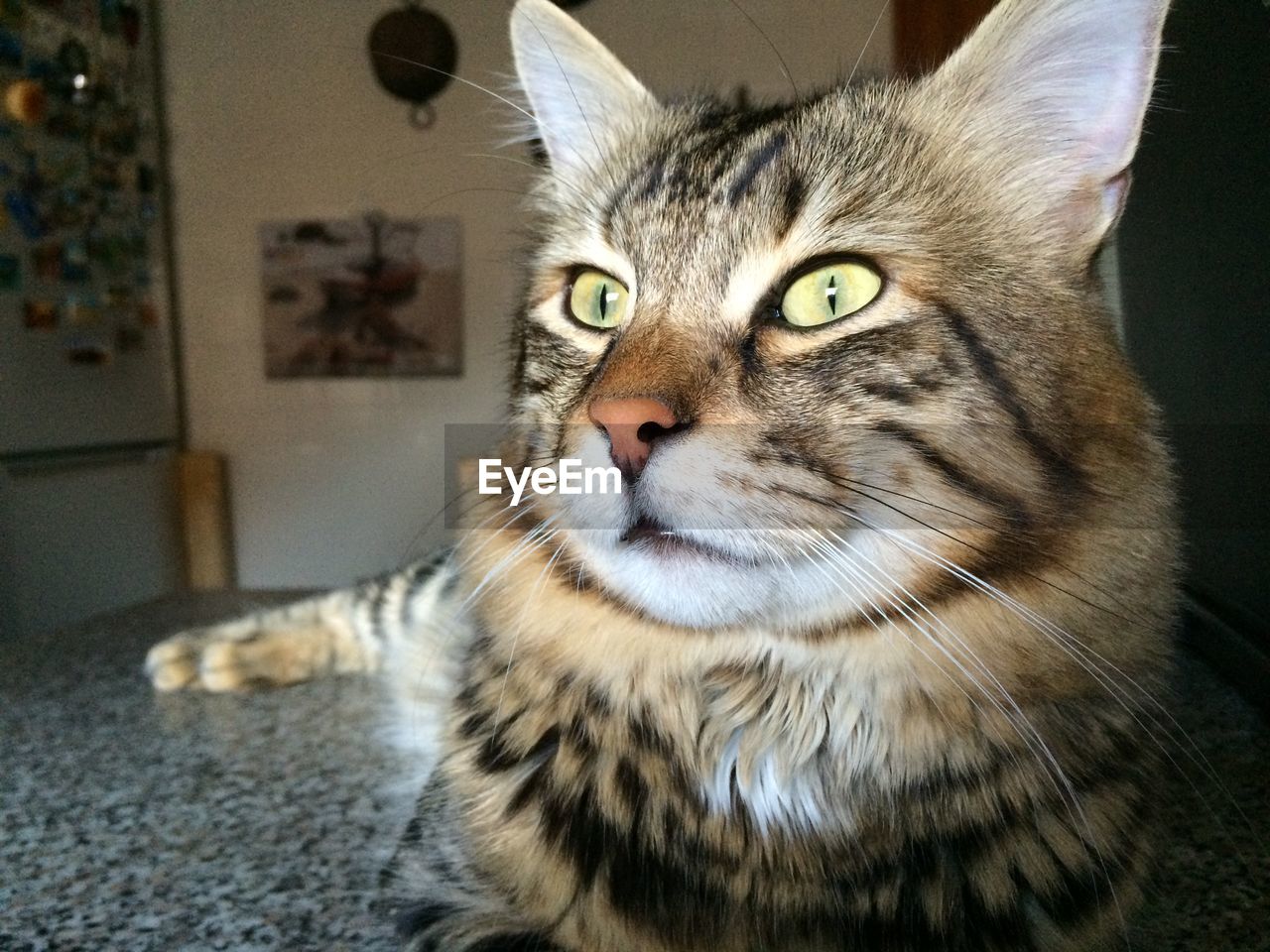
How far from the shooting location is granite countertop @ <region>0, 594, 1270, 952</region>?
0.55 metres

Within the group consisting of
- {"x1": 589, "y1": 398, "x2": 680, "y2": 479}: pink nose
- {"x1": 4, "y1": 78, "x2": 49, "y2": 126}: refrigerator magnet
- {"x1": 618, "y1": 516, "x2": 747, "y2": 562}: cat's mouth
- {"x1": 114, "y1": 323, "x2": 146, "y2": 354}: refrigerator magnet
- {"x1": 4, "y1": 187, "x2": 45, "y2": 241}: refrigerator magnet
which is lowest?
{"x1": 618, "y1": 516, "x2": 747, "y2": 562}: cat's mouth

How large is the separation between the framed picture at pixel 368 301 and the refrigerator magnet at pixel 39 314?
699mm

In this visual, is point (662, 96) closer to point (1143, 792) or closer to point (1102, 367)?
point (1102, 367)

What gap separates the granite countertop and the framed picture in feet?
2.20

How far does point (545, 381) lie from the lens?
0.69 m

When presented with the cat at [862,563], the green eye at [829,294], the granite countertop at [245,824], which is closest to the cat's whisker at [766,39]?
the cat at [862,563]

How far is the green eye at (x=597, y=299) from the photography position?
2.19 feet

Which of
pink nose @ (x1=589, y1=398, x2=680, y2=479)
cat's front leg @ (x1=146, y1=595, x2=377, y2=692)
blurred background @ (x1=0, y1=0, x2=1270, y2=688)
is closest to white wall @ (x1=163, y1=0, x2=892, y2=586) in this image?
blurred background @ (x1=0, y1=0, x2=1270, y2=688)

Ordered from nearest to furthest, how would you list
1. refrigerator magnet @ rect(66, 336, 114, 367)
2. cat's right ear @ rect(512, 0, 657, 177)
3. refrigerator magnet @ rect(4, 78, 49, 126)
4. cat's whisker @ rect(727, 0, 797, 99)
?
cat's right ear @ rect(512, 0, 657, 177) < cat's whisker @ rect(727, 0, 797, 99) < refrigerator magnet @ rect(4, 78, 49, 126) < refrigerator magnet @ rect(66, 336, 114, 367)

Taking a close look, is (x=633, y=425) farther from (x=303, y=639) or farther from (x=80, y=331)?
(x=80, y=331)

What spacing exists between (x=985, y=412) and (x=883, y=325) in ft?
0.29

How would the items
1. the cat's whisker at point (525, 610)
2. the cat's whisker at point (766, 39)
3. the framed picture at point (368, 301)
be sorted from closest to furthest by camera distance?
1. the cat's whisker at point (525, 610)
2. the cat's whisker at point (766, 39)
3. the framed picture at point (368, 301)

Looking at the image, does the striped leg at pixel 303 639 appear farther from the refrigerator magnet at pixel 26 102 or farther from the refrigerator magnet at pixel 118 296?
the refrigerator magnet at pixel 26 102

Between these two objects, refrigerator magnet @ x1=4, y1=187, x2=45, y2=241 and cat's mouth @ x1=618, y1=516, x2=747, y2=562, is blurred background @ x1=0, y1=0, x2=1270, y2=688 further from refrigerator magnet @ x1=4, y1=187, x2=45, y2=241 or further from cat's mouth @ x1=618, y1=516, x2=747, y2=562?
cat's mouth @ x1=618, y1=516, x2=747, y2=562
